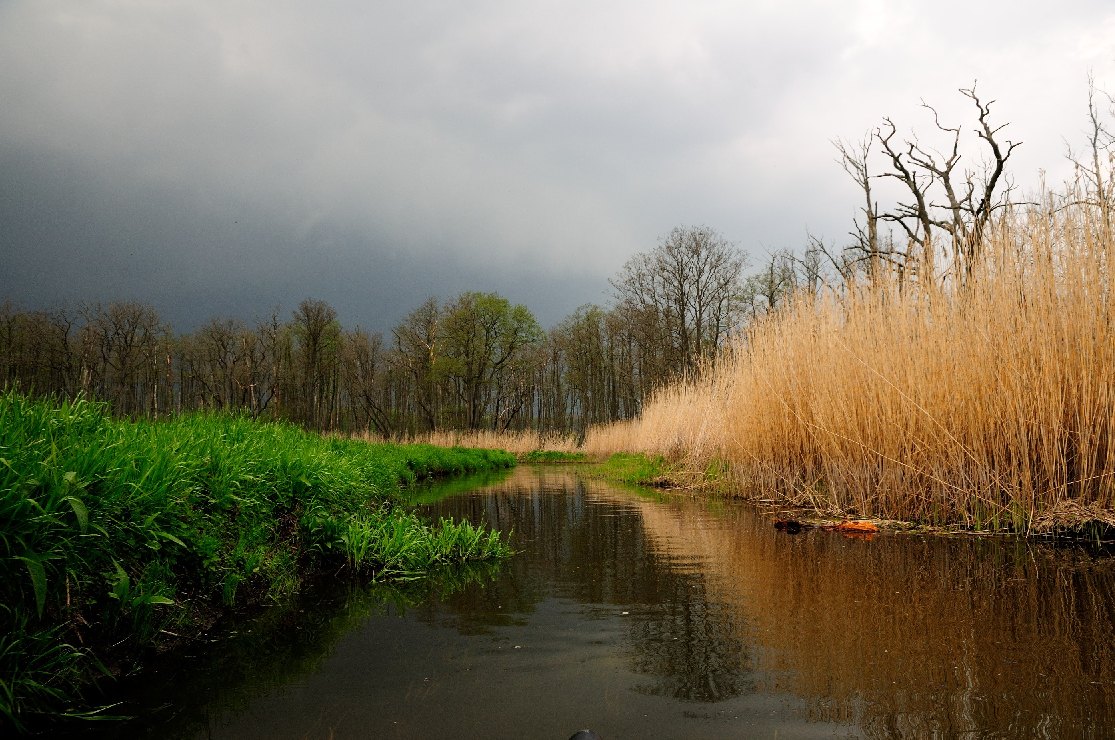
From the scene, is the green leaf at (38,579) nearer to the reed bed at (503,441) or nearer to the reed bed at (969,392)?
the reed bed at (969,392)

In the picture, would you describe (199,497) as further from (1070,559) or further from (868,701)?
(1070,559)

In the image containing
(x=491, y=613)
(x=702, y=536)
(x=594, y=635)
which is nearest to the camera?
(x=594, y=635)

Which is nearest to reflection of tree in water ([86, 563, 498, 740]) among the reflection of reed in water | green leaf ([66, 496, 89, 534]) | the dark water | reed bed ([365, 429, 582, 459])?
the dark water

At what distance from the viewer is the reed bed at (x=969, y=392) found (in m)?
4.07

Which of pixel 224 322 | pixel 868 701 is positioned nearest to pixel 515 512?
pixel 868 701

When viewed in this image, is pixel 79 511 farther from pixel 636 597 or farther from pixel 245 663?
pixel 636 597

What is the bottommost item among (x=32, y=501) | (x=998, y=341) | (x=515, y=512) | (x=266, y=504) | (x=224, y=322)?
(x=515, y=512)

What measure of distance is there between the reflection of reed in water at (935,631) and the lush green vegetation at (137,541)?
2229mm

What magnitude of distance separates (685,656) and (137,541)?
7.30 ft

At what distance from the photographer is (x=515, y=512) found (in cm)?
734

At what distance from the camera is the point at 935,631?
2400 millimetres

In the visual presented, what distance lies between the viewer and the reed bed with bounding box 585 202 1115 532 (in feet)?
13.4

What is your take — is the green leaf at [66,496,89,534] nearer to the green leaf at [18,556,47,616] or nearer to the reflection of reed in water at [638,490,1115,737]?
the green leaf at [18,556,47,616]

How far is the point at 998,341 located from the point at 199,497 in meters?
5.52
